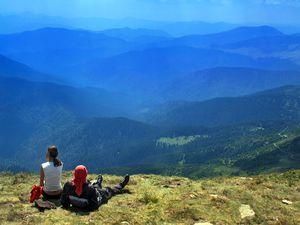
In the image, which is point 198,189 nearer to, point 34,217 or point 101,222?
point 101,222

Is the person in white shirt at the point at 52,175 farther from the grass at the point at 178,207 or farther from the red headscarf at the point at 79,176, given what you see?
the red headscarf at the point at 79,176

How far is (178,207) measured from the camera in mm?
20406

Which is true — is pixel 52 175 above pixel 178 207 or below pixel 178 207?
above

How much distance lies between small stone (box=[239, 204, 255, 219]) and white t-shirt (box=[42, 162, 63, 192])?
915 cm

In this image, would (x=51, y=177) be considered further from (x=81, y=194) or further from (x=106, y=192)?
(x=106, y=192)

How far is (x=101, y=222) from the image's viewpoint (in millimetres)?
19062

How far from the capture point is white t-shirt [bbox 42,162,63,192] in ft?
76.0

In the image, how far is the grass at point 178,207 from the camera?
762 inches

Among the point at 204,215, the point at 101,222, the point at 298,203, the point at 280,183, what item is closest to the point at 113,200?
the point at 101,222

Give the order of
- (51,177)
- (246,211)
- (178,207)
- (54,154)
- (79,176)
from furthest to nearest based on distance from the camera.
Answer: (51,177)
(54,154)
(79,176)
(246,211)
(178,207)

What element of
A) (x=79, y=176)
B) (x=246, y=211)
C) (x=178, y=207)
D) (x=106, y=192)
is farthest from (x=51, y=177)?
(x=246, y=211)

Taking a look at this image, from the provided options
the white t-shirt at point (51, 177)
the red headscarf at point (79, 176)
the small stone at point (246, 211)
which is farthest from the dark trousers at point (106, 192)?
the small stone at point (246, 211)

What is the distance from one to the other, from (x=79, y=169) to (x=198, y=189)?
684 centimetres

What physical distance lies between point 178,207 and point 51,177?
696cm
